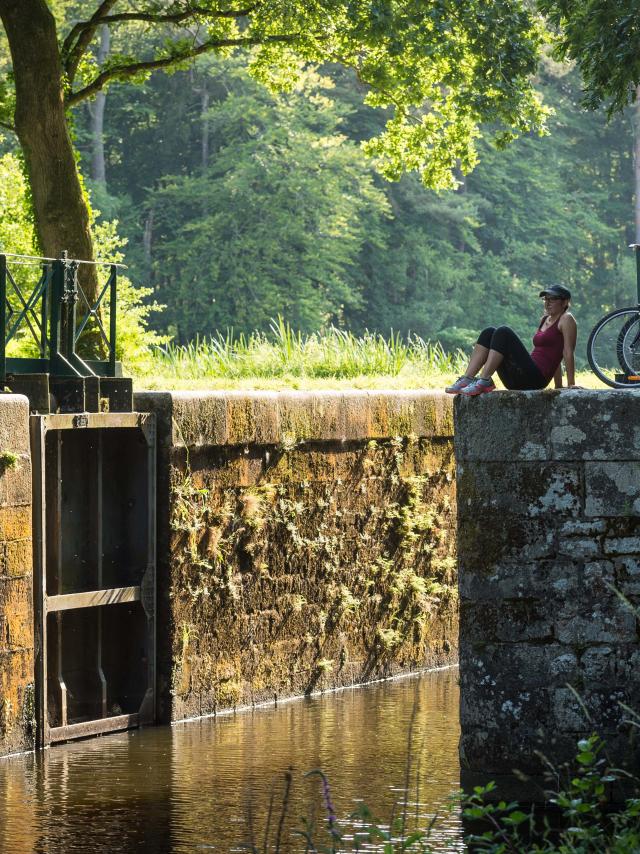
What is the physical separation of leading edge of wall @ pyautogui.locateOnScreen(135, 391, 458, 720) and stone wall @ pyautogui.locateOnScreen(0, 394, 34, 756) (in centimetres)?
141

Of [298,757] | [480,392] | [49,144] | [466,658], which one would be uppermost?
[49,144]

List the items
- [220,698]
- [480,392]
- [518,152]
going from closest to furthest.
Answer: [480,392]
[220,698]
[518,152]

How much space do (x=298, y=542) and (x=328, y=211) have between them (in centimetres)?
2672

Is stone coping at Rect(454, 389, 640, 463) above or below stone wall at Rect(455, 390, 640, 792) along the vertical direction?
above

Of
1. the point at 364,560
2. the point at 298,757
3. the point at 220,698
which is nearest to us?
the point at 298,757

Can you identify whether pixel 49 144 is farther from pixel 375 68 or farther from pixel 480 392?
pixel 480 392

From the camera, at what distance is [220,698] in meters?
12.0

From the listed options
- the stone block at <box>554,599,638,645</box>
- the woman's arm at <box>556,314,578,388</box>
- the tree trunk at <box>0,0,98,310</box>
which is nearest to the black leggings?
the woman's arm at <box>556,314,578,388</box>

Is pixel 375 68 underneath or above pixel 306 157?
underneath

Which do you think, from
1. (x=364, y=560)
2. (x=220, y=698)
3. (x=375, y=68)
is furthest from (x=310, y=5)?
(x=220, y=698)

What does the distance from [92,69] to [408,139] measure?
3660 millimetres

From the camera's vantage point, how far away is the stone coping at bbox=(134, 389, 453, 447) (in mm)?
11695

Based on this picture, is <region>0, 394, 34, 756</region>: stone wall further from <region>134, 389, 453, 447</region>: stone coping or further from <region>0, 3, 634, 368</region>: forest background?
<region>0, 3, 634, 368</region>: forest background

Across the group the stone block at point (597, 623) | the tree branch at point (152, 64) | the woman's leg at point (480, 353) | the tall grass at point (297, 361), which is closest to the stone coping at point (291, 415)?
the tall grass at point (297, 361)
